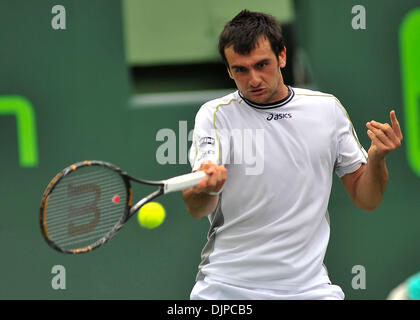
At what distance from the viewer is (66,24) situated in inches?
181

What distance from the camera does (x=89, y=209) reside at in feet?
9.41

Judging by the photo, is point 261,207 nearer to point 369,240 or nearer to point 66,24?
point 369,240

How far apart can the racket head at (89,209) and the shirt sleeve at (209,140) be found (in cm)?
30

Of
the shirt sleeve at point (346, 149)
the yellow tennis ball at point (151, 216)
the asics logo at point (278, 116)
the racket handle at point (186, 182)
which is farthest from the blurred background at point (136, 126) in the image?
the racket handle at point (186, 182)

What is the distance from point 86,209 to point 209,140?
0.55m

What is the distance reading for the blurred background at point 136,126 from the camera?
4.55 m

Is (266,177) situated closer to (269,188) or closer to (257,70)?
(269,188)

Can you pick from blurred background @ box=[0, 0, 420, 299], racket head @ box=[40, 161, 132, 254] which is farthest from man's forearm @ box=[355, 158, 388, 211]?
blurred background @ box=[0, 0, 420, 299]

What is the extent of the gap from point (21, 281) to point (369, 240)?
2.24 m

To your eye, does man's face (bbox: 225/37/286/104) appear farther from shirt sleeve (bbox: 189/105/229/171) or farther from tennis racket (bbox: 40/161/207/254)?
tennis racket (bbox: 40/161/207/254)

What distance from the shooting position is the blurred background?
455cm

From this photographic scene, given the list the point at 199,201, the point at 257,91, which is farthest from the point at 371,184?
the point at 199,201

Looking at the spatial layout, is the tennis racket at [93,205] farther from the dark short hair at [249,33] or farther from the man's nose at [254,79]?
the dark short hair at [249,33]
